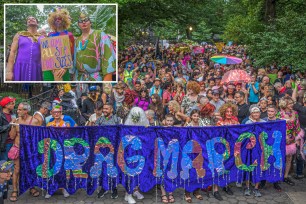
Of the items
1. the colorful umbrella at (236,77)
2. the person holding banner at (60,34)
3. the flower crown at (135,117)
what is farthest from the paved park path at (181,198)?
the colorful umbrella at (236,77)

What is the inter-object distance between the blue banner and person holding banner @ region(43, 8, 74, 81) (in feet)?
4.47

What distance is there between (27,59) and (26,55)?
0.26 feet

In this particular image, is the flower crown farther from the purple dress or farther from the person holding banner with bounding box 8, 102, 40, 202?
the purple dress

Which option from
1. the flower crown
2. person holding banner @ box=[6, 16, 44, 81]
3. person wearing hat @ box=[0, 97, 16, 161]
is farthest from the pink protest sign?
the flower crown

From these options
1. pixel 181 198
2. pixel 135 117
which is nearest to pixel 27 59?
pixel 135 117

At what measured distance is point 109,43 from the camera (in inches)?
288

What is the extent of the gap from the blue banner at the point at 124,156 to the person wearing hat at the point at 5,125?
10.2 inches

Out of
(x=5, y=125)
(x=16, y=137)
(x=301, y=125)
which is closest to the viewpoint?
(x=5, y=125)

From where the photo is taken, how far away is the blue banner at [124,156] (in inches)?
242

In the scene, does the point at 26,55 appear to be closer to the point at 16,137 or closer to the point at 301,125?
the point at 16,137

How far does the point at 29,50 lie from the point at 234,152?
14.1 feet

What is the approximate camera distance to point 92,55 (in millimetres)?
7180

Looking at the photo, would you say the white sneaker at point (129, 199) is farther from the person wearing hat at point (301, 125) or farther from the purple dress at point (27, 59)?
the person wearing hat at point (301, 125)

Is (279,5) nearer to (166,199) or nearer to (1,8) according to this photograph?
(1,8)
